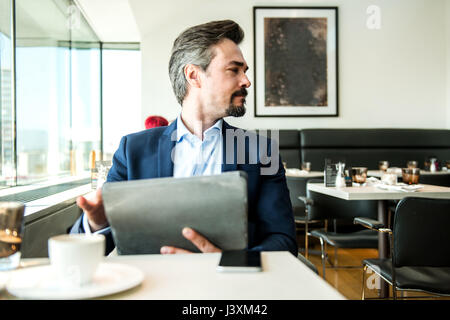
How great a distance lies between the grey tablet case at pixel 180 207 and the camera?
750 mm

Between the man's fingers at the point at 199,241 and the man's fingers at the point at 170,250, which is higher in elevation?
the man's fingers at the point at 199,241

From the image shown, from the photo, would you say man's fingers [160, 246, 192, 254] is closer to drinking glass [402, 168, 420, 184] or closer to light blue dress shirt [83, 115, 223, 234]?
light blue dress shirt [83, 115, 223, 234]

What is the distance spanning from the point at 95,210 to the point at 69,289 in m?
0.39

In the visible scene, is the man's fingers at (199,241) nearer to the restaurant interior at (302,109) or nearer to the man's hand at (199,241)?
the man's hand at (199,241)

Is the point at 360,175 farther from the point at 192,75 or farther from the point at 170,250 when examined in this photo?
the point at 170,250

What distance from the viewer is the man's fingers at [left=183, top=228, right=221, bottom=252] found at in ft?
2.64

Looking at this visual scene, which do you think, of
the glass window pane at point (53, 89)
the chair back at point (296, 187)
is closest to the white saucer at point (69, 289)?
the glass window pane at point (53, 89)

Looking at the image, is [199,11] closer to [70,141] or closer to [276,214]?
[70,141]

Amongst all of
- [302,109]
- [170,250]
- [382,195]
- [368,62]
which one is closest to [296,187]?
[382,195]

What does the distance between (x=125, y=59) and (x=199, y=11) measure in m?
1.25

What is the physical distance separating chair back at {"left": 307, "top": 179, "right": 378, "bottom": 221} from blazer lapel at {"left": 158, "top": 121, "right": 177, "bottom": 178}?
174 centimetres

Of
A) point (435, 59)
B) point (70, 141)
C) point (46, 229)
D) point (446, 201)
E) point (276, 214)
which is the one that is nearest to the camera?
point (276, 214)

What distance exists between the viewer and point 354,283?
2889 mm

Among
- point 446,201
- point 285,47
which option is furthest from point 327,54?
point 446,201
